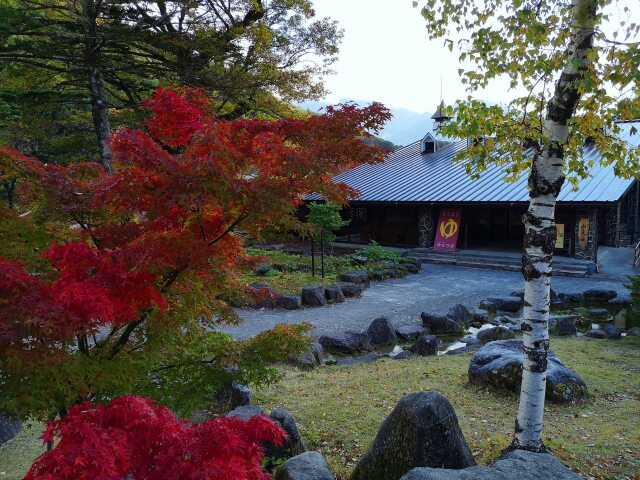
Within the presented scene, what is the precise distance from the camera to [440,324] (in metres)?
12.0

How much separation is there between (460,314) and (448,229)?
9847mm

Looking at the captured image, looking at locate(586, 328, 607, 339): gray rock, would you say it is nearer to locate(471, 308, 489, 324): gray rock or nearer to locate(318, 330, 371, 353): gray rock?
locate(471, 308, 489, 324): gray rock

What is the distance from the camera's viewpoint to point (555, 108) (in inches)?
177

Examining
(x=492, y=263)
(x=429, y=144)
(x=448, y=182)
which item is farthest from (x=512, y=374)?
(x=429, y=144)

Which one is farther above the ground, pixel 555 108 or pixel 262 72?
pixel 262 72

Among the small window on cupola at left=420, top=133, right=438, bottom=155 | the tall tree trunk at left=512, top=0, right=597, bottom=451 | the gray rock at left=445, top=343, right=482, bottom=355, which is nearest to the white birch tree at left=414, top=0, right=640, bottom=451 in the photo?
the tall tree trunk at left=512, top=0, right=597, bottom=451

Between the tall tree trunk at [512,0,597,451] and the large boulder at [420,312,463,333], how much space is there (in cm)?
757

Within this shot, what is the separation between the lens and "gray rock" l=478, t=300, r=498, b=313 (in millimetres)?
13727

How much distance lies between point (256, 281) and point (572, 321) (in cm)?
974

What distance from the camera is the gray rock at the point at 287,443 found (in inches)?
197

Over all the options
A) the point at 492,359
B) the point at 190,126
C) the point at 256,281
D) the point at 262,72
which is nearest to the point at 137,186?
the point at 190,126

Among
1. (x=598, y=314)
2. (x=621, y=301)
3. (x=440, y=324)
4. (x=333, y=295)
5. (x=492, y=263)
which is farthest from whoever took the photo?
(x=492, y=263)

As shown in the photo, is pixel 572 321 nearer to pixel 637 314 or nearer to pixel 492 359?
pixel 637 314

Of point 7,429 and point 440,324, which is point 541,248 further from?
point 440,324
